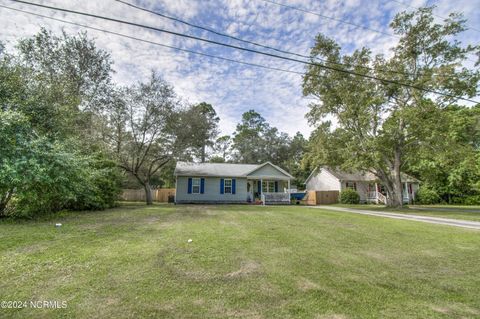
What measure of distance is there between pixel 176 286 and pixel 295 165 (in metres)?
34.8

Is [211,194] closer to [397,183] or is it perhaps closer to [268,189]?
[268,189]

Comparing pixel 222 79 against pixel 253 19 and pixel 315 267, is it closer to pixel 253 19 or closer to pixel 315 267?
pixel 253 19

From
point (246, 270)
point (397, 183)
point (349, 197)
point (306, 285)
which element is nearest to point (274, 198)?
point (349, 197)

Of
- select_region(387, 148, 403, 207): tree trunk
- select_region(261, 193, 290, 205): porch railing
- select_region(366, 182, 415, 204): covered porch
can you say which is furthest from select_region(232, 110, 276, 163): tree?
select_region(387, 148, 403, 207): tree trunk

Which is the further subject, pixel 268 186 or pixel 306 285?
pixel 268 186

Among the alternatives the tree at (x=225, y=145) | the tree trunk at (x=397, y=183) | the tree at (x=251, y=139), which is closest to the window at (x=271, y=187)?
the tree trunk at (x=397, y=183)

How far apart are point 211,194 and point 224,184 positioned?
1.45 m

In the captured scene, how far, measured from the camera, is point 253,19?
7.16 meters

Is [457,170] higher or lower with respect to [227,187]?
higher

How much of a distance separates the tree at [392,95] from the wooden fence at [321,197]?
5.03m

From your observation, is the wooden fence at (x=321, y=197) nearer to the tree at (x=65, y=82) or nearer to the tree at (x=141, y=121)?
the tree at (x=141, y=121)

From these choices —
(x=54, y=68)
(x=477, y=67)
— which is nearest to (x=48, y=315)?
(x=54, y=68)

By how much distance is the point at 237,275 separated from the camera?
363 centimetres

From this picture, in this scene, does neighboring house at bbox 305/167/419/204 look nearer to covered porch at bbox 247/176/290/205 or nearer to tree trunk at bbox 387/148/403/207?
covered porch at bbox 247/176/290/205
